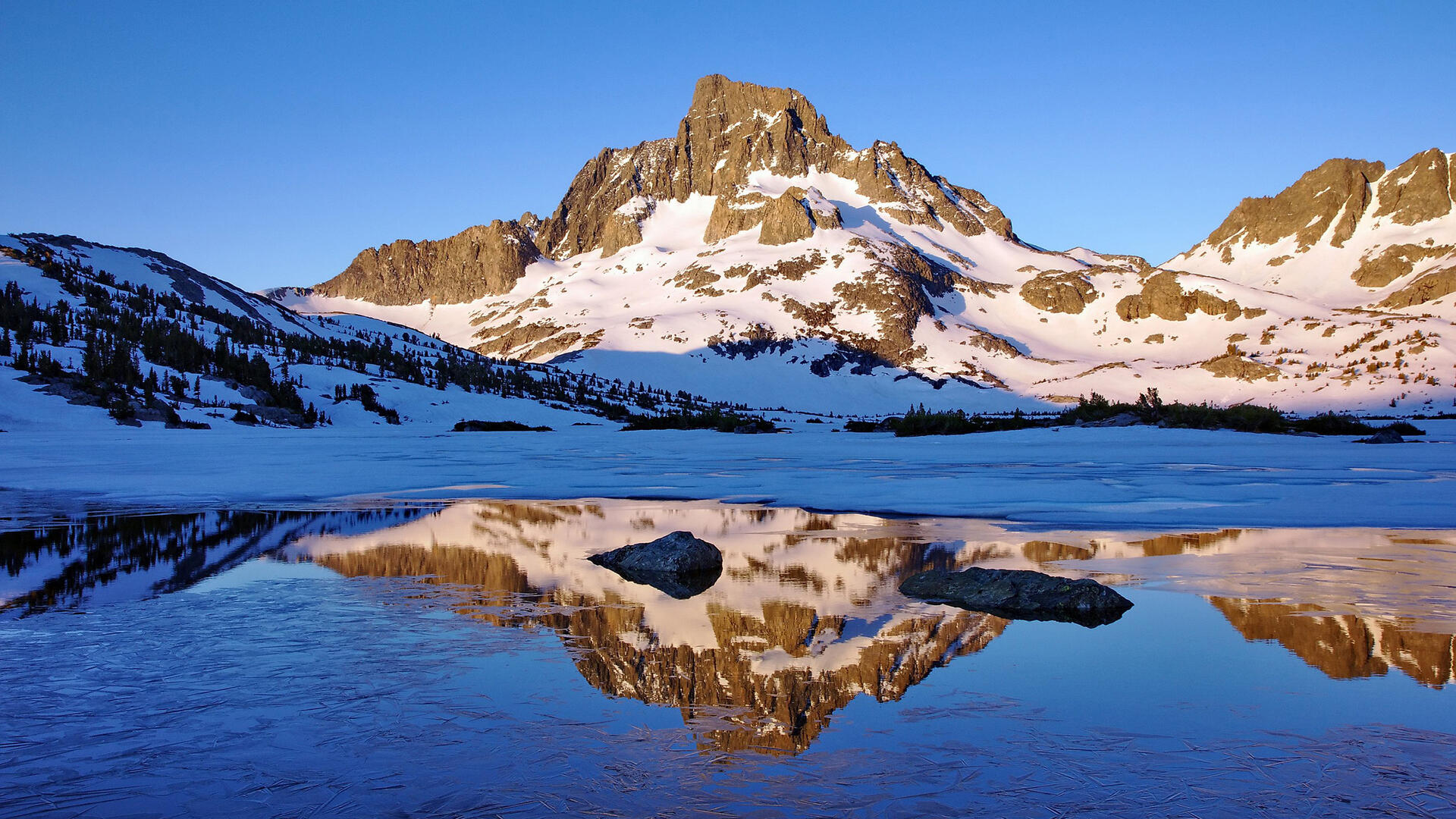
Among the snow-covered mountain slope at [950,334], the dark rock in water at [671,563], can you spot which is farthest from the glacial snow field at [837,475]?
the snow-covered mountain slope at [950,334]

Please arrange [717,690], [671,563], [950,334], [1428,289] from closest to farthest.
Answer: [717,690] → [671,563] → [1428,289] → [950,334]

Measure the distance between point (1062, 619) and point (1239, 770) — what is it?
2.71 meters

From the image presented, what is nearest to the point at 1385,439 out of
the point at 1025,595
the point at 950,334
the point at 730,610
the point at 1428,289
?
the point at 1025,595

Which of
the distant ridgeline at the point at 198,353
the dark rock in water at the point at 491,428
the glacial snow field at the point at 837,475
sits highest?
the distant ridgeline at the point at 198,353

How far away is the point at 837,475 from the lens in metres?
19.5

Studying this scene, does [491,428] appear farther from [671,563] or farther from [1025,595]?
[1025,595]

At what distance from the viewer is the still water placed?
3.46m

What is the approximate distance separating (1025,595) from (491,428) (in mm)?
41247

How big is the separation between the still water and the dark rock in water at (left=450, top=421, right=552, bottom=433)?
35929 millimetres

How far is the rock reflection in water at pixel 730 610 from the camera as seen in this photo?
465 centimetres

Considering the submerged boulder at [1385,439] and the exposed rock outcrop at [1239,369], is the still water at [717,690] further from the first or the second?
the exposed rock outcrop at [1239,369]

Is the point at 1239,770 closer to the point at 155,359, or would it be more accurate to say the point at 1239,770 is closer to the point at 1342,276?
the point at 155,359

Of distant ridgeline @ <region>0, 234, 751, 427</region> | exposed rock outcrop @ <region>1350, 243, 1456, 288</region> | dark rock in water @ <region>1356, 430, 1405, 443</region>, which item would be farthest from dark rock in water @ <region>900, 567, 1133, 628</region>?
exposed rock outcrop @ <region>1350, 243, 1456, 288</region>

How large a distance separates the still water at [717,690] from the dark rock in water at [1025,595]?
0.58ft
